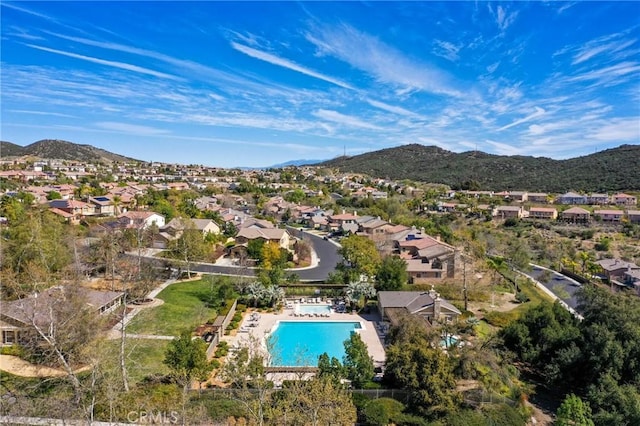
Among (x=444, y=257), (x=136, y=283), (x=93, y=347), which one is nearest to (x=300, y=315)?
(x=136, y=283)

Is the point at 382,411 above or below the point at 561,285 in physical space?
below

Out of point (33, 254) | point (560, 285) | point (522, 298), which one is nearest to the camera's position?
point (33, 254)

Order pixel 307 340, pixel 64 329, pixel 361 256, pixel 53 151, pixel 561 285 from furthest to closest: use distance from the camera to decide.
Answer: pixel 53 151
pixel 561 285
pixel 361 256
pixel 307 340
pixel 64 329

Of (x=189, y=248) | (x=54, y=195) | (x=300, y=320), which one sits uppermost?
(x=54, y=195)

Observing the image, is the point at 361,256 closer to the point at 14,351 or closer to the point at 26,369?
the point at 26,369

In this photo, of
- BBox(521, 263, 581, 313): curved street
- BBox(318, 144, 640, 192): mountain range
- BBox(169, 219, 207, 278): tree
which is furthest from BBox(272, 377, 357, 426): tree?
BBox(318, 144, 640, 192): mountain range

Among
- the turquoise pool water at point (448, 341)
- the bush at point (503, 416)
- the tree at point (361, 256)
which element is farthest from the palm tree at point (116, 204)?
the bush at point (503, 416)

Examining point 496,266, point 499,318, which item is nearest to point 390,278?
point 499,318

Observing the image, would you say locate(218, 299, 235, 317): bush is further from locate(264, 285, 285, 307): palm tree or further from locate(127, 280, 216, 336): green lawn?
locate(264, 285, 285, 307): palm tree

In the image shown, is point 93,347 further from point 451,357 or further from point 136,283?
point 451,357
